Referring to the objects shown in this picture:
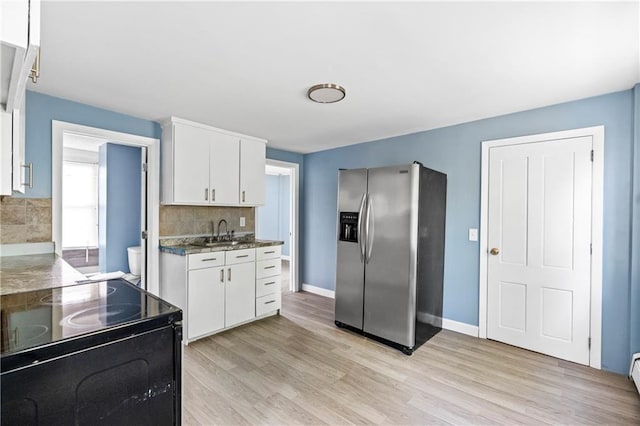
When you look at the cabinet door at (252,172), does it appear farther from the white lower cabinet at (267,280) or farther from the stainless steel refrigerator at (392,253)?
the stainless steel refrigerator at (392,253)

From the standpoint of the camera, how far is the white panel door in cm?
258

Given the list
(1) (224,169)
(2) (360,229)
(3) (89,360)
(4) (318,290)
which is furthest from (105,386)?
(4) (318,290)

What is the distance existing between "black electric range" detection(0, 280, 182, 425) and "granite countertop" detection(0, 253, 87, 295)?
9.1 inches

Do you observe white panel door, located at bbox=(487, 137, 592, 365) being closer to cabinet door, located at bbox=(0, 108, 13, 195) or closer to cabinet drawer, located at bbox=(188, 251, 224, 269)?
cabinet drawer, located at bbox=(188, 251, 224, 269)

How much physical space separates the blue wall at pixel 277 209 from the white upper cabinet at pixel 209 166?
378 cm

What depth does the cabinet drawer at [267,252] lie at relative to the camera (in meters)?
3.58

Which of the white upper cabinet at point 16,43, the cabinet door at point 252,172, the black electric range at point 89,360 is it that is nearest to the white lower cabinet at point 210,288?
the cabinet door at point 252,172

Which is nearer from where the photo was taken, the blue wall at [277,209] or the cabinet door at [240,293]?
the cabinet door at [240,293]

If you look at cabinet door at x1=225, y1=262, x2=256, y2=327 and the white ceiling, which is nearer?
the white ceiling

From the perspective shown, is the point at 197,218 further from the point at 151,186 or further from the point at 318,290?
the point at 318,290

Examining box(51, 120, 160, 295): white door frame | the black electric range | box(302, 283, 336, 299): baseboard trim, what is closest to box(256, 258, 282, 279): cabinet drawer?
box(51, 120, 160, 295): white door frame

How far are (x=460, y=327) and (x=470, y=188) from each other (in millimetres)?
1510

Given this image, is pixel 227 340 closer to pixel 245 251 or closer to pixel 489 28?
pixel 245 251

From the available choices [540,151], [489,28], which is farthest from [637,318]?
[489,28]
